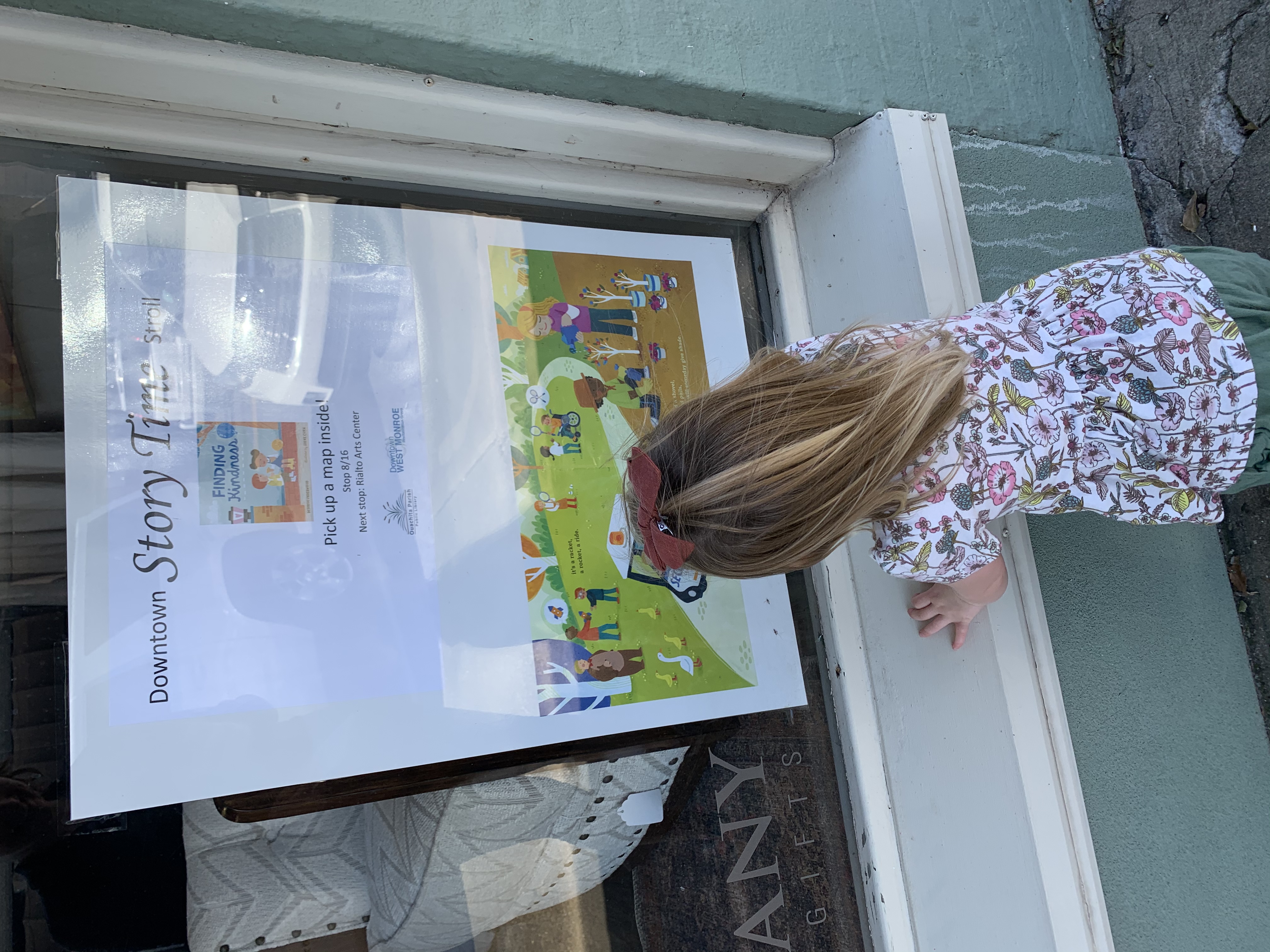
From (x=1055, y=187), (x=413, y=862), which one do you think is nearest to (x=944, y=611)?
(x=413, y=862)

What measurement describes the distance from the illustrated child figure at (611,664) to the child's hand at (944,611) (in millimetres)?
490

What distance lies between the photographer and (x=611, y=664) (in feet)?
3.99

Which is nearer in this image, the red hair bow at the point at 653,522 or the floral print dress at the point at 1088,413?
the red hair bow at the point at 653,522

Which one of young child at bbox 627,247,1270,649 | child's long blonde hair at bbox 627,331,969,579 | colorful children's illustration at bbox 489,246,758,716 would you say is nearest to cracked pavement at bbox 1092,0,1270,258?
young child at bbox 627,247,1270,649

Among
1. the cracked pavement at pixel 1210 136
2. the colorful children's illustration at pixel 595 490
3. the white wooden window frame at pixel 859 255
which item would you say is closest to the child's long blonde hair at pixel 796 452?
the colorful children's illustration at pixel 595 490

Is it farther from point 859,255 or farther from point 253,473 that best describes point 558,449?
point 859,255

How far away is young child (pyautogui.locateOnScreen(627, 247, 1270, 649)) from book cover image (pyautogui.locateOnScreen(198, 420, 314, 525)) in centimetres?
44

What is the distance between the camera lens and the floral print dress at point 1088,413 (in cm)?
117

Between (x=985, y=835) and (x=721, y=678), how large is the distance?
0.52 meters

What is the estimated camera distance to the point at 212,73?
103 centimetres

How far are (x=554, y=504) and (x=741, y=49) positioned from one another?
0.81 meters

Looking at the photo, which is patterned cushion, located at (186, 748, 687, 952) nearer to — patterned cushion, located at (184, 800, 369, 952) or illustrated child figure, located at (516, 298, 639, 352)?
patterned cushion, located at (184, 800, 369, 952)

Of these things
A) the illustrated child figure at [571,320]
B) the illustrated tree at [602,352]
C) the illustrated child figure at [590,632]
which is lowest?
the illustrated child figure at [590,632]

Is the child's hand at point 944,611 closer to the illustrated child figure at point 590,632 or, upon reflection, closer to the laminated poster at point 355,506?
the laminated poster at point 355,506
